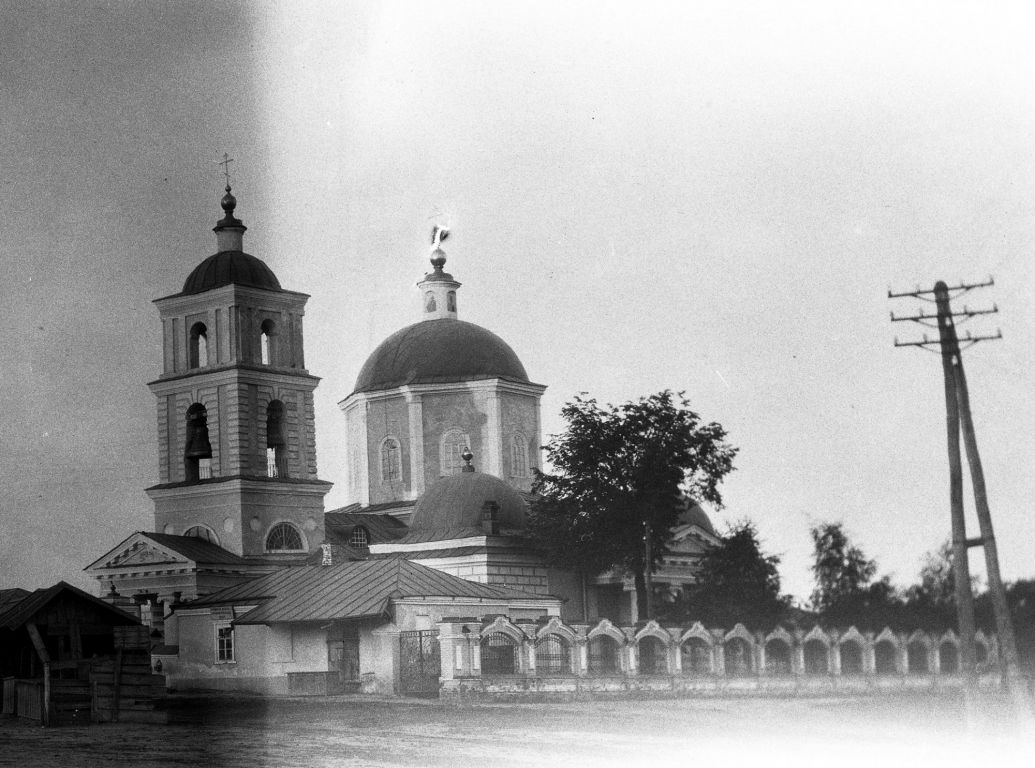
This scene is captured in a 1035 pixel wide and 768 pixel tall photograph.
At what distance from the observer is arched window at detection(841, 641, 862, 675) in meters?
25.0

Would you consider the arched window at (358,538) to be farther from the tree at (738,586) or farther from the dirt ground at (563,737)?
the dirt ground at (563,737)

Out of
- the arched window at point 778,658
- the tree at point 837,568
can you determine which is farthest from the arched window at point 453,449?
the tree at point 837,568

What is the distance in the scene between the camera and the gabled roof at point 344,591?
32781mm

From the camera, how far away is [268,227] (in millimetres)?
28781

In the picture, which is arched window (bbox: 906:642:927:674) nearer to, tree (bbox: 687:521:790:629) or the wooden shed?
tree (bbox: 687:521:790:629)

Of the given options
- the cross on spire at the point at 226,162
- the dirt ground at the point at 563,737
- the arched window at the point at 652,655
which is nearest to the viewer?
the dirt ground at the point at 563,737

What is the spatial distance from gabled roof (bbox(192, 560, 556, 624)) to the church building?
0.21 ft

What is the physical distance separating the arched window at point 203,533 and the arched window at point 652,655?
1193 centimetres

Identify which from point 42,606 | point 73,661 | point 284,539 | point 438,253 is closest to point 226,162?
point 42,606

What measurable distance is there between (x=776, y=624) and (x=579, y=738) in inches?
466

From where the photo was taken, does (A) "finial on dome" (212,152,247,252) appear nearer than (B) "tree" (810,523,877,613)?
No

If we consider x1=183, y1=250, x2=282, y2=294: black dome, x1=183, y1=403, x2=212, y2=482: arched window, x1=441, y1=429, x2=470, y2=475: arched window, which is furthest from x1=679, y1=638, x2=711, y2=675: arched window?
x1=441, y1=429, x2=470, y2=475: arched window

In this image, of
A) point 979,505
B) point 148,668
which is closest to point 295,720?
point 148,668

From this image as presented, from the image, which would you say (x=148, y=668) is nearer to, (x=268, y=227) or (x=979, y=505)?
(x=268, y=227)
